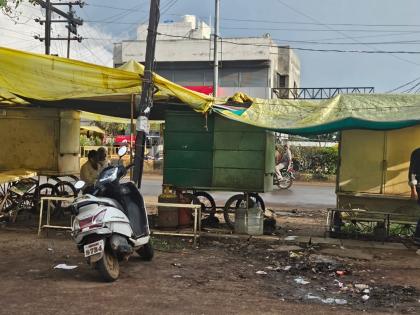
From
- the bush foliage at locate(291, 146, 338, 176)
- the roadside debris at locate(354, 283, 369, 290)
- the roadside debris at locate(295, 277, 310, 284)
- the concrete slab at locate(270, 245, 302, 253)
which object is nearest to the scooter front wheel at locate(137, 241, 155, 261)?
the roadside debris at locate(295, 277, 310, 284)

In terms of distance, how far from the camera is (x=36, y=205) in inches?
440

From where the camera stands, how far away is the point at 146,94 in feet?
28.8

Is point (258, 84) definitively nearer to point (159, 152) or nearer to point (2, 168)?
point (159, 152)

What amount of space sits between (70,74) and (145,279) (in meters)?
4.35

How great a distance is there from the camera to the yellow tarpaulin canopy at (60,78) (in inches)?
351

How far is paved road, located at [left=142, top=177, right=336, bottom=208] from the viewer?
15250mm

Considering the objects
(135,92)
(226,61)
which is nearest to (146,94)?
(135,92)

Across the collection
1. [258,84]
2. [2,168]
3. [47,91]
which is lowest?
[2,168]

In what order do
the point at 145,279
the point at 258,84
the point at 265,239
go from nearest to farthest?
the point at 145,279
the point at 265,239
the point at 258,84

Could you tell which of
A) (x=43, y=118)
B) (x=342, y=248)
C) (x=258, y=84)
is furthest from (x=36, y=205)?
(x=258, y=84)

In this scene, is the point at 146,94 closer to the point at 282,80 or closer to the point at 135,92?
the point at 135,92

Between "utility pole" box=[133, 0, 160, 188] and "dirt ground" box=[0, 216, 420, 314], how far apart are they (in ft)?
4.98

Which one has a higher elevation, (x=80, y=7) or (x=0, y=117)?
(x=80, y=7)

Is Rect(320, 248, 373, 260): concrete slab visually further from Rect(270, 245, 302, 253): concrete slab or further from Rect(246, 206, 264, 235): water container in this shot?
Rect(246, 206, 264, 235): water container
